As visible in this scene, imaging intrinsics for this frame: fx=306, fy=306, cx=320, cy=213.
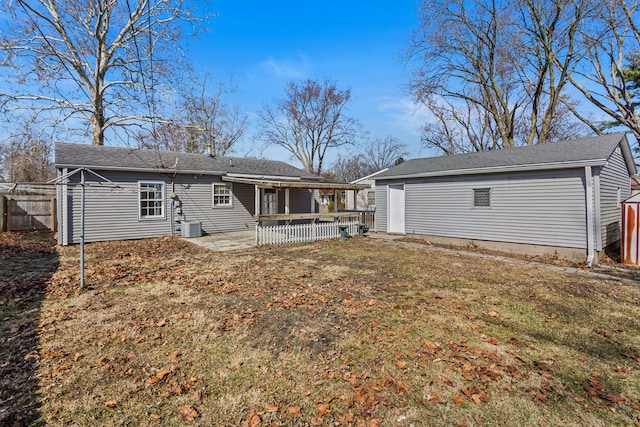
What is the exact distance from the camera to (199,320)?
180 inches

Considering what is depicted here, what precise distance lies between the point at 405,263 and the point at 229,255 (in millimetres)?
5143

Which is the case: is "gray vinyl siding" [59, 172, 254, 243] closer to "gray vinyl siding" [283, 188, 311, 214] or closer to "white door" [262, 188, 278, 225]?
"white door" [262, 188, 278, 225]

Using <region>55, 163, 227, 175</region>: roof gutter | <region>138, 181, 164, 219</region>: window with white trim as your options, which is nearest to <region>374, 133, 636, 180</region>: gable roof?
<region>55, 163, 227, 175</region>: roof gutter

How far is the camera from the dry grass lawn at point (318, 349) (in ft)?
8.75

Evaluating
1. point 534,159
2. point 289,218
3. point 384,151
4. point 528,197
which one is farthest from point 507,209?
point 384,151

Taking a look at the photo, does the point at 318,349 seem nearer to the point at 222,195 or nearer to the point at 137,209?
the point at 137,209

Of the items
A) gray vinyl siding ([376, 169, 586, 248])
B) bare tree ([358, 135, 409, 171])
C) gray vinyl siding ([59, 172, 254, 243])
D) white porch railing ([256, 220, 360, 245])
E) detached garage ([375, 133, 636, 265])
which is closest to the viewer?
detached garage ([375, 133, 636, 265])

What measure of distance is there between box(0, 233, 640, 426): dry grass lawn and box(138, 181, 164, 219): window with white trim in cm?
563

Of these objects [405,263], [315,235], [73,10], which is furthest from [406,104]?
[73,10]

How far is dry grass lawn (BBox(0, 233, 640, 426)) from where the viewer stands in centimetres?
267

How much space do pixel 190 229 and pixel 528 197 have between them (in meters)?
12.4

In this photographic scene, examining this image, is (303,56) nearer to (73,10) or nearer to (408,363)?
(73,10)

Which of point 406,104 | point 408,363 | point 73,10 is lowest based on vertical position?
point 408,363

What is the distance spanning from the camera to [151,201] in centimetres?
1262
